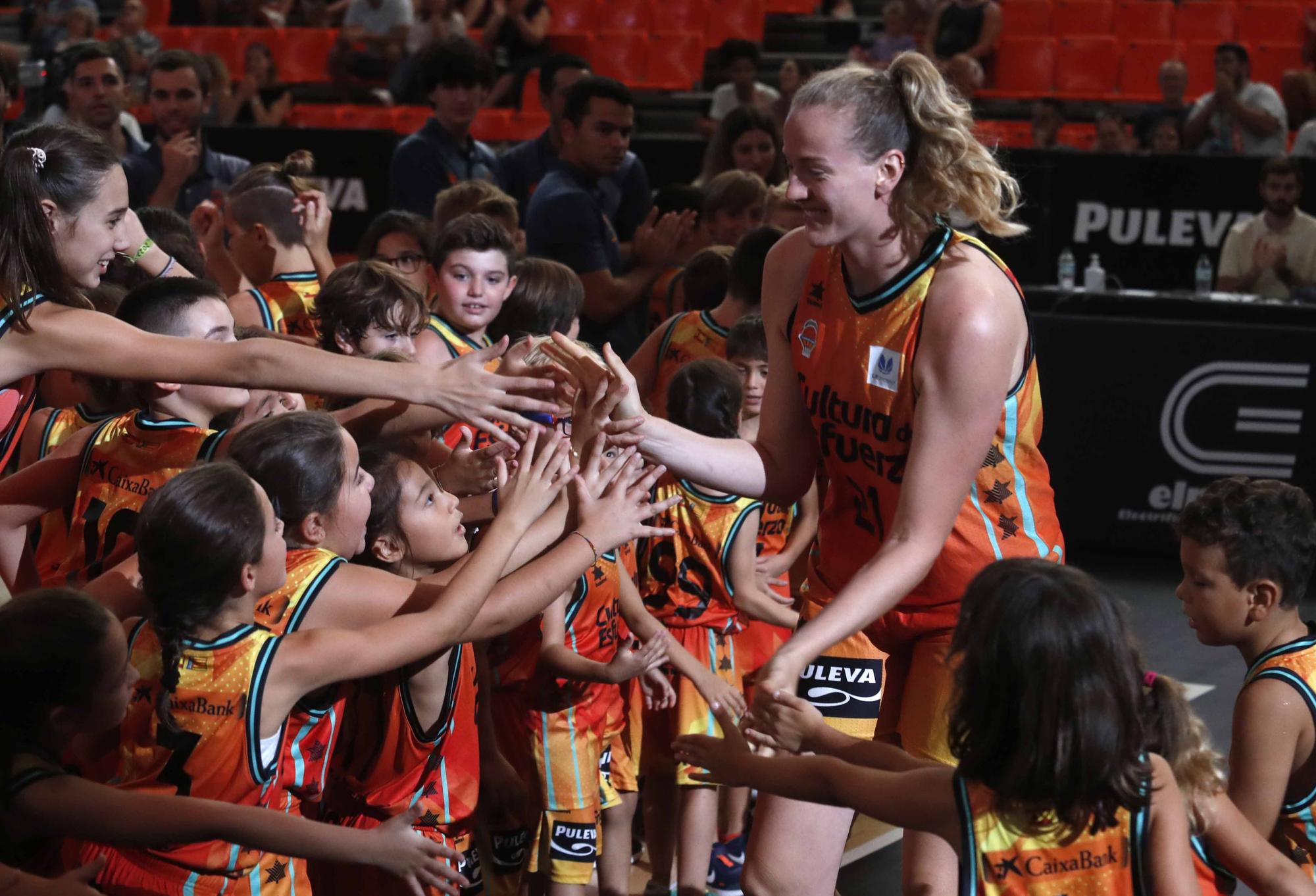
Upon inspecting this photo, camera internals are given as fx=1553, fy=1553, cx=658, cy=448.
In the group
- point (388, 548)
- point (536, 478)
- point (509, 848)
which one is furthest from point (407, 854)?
point (509, 848)

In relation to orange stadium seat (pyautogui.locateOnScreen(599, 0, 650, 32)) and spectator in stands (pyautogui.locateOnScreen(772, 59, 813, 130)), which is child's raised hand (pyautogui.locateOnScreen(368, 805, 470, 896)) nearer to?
spectator in stands (pyautogui.locateOnScreen(772, 59, 813, 130))

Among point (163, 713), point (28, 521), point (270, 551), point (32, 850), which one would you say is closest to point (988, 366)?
point (270, 551)

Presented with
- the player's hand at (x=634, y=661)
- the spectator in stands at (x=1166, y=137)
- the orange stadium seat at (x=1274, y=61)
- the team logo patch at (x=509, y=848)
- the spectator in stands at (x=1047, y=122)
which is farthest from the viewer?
the orange stadium seat at (x=1274, y=61)

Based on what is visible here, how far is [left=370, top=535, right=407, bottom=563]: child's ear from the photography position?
3.23m

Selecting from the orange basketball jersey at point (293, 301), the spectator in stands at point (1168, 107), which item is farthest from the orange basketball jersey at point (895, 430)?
the spectator in stands at point (1168, 107)

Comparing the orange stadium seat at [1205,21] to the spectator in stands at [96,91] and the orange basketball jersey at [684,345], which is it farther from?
the spectator in stands at [96,91]

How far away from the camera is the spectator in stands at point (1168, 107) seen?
11.2 metres

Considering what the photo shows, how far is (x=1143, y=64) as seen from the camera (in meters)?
13.1

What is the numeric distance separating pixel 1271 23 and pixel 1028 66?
2041mm

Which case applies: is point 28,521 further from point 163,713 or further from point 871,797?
A: point 871,797

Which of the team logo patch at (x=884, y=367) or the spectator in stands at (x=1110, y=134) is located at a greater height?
the spectator in stands at (x=1110, y=134)

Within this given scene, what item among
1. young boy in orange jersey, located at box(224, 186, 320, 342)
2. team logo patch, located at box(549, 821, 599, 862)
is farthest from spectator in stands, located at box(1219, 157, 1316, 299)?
team logo patch, located at box(549, 821, 599, 862)

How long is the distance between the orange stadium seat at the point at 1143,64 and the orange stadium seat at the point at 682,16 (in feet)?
12.8

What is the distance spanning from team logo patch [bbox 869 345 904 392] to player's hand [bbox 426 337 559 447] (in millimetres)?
601
